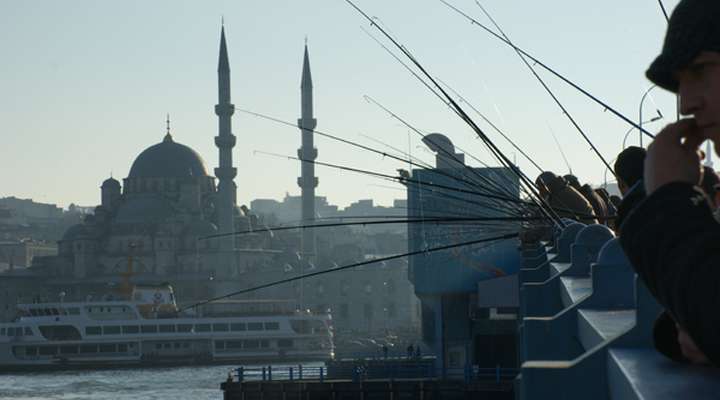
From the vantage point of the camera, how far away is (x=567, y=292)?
327 cm

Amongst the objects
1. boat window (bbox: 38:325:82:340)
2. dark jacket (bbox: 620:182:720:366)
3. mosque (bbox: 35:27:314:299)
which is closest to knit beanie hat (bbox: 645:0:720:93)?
dark jacket (bbox: 620:182:720:366)

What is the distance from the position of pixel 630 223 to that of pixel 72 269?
95.9m

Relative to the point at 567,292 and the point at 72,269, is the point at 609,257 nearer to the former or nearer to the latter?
the point at 567,292

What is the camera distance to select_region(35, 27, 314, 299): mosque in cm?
9300

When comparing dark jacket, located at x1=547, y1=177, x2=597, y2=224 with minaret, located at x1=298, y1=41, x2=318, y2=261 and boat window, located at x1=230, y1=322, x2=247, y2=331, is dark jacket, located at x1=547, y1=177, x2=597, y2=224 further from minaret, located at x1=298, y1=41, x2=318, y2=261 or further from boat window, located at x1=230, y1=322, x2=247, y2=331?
minaret, located at x1=298, y1=41, x2=318, y2=261

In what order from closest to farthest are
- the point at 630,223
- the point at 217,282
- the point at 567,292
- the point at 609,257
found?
the point at 630,223 → the point at 609,257 → the point at 567,292 → the point at 217,282

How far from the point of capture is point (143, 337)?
70.3 meters

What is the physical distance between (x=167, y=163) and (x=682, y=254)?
9939cm

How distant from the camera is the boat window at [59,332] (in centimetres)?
6975

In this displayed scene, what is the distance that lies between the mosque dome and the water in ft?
105

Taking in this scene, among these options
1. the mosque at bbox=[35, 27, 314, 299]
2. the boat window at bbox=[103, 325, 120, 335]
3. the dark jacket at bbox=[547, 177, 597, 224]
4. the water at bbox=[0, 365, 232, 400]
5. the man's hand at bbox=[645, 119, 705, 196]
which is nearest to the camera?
the man's hand at bbox=[645, 119, 705, 196]

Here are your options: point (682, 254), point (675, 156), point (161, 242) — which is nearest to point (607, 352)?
point (675, 156)

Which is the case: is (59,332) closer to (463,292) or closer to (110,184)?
(110,184)

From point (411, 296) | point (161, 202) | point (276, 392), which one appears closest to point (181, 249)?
point (161, 202)
